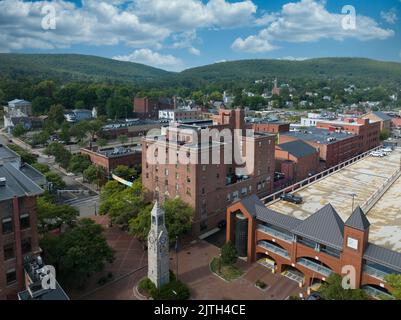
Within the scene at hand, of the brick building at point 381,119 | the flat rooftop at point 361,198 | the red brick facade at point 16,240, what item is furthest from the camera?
the brick building at point 381,119

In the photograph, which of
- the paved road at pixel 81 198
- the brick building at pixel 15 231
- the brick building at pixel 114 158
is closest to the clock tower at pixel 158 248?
the brick building at pixel 15 231

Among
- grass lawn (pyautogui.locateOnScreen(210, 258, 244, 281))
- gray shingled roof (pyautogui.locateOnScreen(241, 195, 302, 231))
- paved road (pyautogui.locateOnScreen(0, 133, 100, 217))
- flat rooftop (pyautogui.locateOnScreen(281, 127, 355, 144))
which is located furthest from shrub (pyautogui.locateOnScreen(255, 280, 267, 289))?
flat rooftop (pyautogui.locateOnScreen(281, 127, 355, 144))

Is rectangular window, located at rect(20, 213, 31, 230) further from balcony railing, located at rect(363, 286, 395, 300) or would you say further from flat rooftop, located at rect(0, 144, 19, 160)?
balcony railing, located at rect(363, 286, 395, 300)

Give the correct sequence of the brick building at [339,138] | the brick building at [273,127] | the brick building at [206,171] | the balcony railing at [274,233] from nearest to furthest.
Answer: the balcony railing at [274,233], the brick building at [206,171], the brick building at [339,138], the brick building at [273,127]

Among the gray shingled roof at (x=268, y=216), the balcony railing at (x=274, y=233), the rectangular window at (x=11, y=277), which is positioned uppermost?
the gray shingled roof at (x=268, y=216)

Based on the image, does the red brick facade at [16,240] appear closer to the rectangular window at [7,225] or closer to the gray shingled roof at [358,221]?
the rectangular window at [7,225]

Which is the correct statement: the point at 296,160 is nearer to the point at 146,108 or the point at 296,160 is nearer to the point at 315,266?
the point at 315,266

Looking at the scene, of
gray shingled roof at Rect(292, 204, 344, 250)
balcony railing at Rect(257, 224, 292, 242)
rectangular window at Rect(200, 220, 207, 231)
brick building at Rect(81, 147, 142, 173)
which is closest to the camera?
gray shingled roof at Rect(292, 204, 344, 250)

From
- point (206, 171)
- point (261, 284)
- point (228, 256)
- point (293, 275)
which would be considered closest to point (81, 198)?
point (206, 171)
